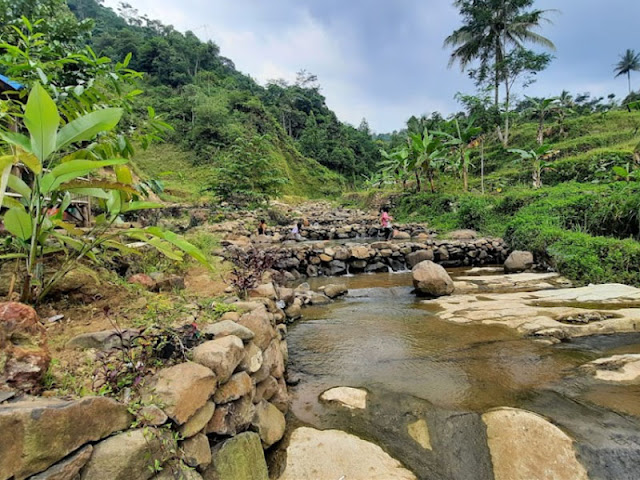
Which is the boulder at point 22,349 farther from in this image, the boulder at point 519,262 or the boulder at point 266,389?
the boulder at point 519,262

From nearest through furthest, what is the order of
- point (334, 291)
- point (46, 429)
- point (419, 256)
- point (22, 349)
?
point (46, 429) → point (22, 349) → point (334, 291) → point (419, 256)

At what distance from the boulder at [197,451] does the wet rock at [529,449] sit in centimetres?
176

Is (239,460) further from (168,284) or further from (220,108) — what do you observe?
(220,108)

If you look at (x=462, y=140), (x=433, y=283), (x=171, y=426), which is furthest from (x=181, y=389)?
(x=462, y=140)

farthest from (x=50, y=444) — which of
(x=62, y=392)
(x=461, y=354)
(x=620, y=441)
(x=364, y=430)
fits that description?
(x=461, y=354)

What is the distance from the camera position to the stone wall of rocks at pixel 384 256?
8445mm

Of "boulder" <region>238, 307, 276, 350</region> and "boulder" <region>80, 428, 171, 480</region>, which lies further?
"boulder" <region>238, 307, 276, 350</region>

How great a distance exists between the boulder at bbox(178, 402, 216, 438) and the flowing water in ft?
3.31

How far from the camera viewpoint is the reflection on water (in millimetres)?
2832

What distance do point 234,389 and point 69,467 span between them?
3.21 ft

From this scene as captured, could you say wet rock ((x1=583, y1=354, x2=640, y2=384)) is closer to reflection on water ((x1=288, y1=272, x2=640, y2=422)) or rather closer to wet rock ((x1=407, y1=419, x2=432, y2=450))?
reflection on water ((x1=288, y1=272, x2=640, y2=422))

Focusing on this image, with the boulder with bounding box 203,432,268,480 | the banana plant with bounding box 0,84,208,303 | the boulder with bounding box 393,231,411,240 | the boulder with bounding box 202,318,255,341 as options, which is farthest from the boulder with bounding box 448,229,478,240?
the banana plant with bounding box 0,84,208,303

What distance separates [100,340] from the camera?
1996 millimetres

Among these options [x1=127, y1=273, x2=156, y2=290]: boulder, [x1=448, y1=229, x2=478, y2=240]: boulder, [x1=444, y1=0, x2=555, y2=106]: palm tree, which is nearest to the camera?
[x1=127, y1=273, x2=156, y2=290]: boulder
